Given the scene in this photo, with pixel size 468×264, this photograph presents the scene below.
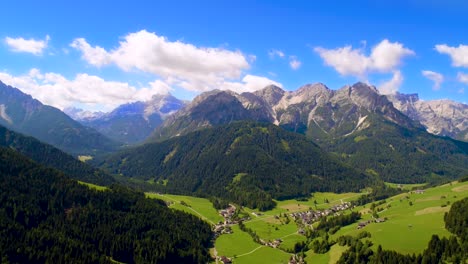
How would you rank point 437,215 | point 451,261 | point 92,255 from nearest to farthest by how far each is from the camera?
point 451,261 → point 92,255 → point 437,215

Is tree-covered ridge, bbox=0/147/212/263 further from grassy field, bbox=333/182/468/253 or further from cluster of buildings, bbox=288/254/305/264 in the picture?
grassy field, bbox=333/182/468/253

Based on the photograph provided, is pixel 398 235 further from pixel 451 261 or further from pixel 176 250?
pixel 176 250

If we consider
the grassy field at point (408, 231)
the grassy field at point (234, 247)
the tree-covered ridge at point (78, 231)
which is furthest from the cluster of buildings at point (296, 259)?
the tree-covered ridge at point (78, 231)

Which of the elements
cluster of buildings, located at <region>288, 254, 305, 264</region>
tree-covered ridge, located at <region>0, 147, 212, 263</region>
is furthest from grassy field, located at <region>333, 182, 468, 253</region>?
tree-covered ridge, located at <region>0, 147, 212, 263</region>

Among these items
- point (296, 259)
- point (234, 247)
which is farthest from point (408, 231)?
point (234, 247)

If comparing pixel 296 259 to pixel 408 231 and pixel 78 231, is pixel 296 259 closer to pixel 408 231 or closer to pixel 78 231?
pixel 408 231

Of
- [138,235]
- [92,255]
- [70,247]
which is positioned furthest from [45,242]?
[138,235]

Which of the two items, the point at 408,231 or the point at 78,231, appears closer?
the point at 78,231

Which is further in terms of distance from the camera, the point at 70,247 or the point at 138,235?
the point at 138,235
